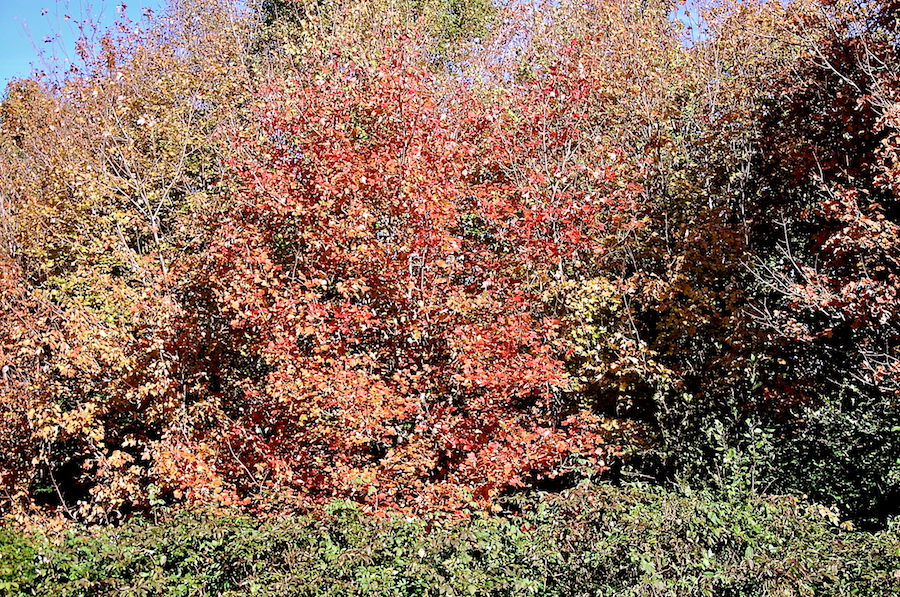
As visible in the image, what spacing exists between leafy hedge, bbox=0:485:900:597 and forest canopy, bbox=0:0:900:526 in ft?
5.60

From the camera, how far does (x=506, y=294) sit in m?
9.63

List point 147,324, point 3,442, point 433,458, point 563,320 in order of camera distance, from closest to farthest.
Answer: point 433,458, point 563,320, point 147,324, point 3,442

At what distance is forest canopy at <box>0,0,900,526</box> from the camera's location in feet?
28.2

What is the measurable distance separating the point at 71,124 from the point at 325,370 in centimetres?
915

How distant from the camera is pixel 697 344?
10.6m

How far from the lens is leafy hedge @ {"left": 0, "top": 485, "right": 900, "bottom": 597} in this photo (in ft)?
14.8

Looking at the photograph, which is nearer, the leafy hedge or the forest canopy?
the leafy hedge

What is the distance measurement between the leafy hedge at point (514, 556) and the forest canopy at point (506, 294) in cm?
171

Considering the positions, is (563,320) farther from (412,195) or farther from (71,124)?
(71,124)

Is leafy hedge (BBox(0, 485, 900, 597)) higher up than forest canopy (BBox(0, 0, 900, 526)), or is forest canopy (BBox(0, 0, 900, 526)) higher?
forest canopy (BBox(0, 0, 900, 526))

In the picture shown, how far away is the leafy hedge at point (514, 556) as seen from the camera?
4.50m

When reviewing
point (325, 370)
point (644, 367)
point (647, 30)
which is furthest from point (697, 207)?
point (325, 370)

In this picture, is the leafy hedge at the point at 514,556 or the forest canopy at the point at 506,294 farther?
the forest canopy at the point at 506,294

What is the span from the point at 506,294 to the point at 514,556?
4892 millimetres
